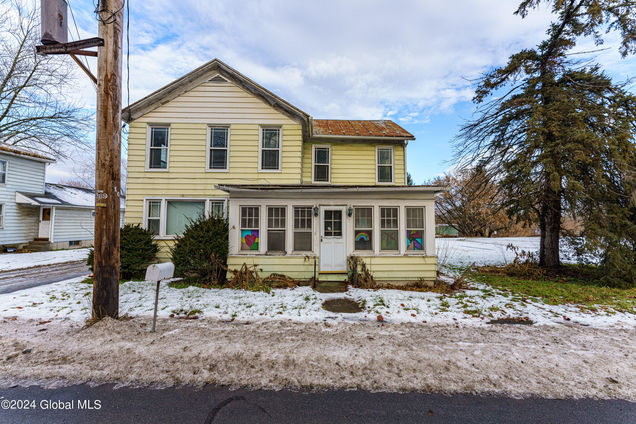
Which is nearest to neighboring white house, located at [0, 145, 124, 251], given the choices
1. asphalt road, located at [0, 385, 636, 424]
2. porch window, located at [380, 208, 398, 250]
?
asphalt road, located at [0, 385, 636, 424]

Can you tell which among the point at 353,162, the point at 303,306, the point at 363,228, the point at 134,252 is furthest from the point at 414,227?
the point at 134,252

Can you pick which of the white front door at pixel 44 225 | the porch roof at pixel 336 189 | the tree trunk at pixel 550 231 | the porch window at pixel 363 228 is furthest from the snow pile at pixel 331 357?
the white front door at pixel 44 225

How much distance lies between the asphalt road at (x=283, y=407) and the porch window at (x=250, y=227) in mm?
5038

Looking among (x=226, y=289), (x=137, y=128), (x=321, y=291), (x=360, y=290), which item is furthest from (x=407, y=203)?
(x=137, y=128)

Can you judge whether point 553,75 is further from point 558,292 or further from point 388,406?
point 388,406

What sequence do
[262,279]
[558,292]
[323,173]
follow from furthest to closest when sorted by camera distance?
[323,173]
[262,279]
[558,292]

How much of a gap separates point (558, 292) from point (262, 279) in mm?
8052

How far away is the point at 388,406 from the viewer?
265 centimetres

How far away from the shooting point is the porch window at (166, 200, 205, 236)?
9477mm

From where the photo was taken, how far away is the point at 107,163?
14.7ft

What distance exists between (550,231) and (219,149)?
12.9 metres

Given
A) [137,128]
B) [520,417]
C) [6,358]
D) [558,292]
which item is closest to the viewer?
[520,417]

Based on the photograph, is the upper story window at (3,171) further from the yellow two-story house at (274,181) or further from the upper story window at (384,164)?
the upper story window at (384,164)

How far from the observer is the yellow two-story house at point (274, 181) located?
7738 mm
